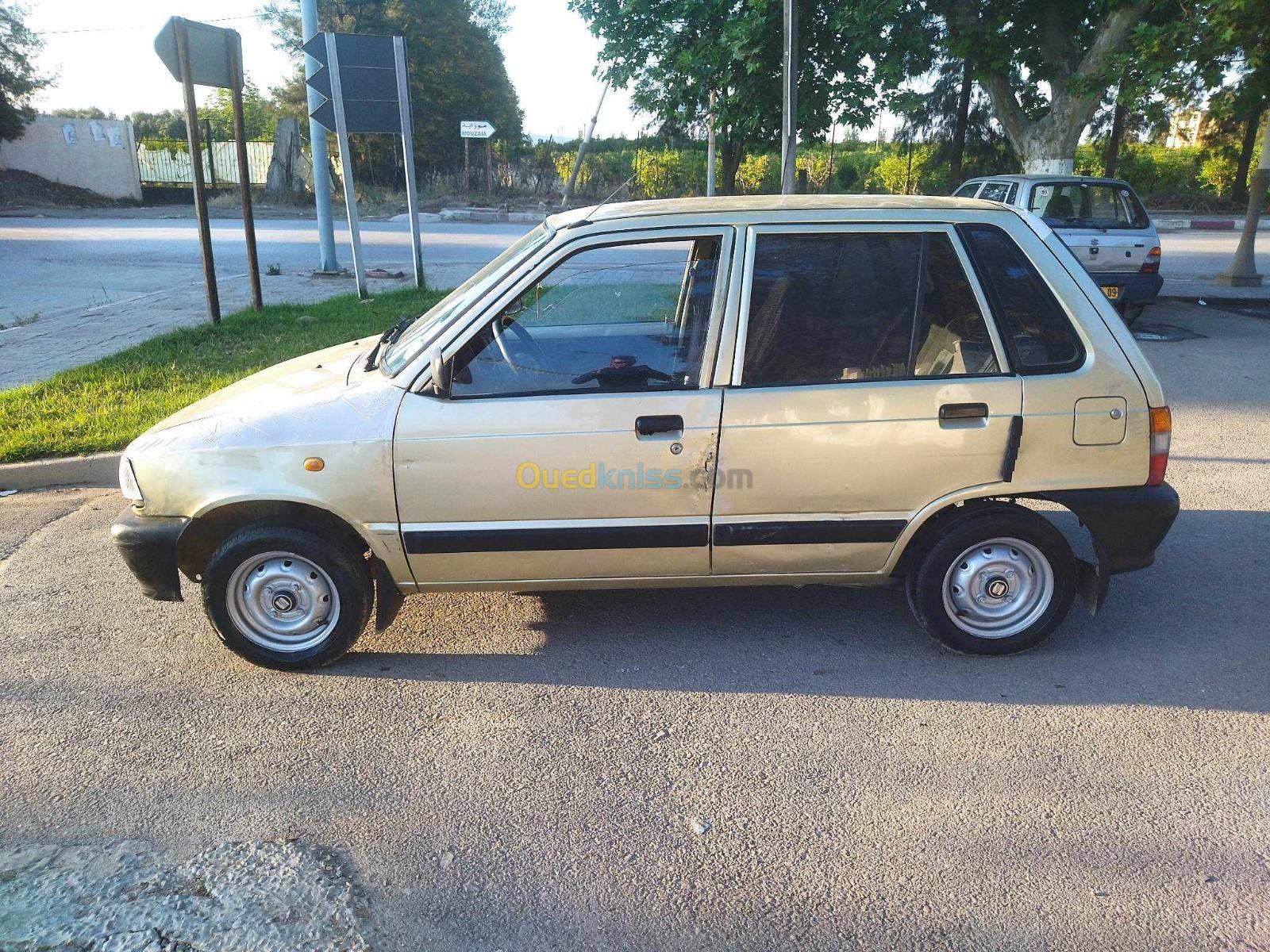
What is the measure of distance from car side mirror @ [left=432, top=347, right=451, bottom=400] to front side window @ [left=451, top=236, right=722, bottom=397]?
3 cm

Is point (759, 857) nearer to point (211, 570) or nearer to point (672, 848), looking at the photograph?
point (672, 848)

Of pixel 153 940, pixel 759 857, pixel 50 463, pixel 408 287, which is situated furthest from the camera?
pixel 408 287

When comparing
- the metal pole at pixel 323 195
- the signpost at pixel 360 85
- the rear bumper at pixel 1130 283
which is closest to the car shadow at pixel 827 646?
the rear bumper at pixel 1130 283

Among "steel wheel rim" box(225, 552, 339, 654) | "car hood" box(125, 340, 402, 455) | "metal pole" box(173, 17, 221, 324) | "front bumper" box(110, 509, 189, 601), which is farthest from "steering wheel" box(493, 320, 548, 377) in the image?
"metal pole" box(173, 17, 221, 324)

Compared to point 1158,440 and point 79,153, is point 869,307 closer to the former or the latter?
point 1158,440

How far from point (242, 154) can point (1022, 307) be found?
9.03m

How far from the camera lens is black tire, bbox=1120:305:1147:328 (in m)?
12.2

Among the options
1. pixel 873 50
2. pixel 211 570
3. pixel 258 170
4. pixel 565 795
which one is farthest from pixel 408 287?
pixel 258 170

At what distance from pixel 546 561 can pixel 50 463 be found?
4.28 m

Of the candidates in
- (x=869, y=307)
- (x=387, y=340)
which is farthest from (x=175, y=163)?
(x=869, y=307)

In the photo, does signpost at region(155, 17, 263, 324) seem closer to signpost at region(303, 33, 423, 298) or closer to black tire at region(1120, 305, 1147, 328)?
signpost at region(303, 33, 423, 298)

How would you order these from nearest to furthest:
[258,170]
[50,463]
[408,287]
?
[50,463], [408,287], [258,170]

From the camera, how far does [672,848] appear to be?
9.71ft

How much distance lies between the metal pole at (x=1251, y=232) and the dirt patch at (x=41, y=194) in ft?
113
